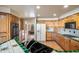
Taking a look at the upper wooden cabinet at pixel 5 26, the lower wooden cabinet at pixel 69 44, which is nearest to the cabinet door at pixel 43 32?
the lower wooden cabinet at pixel 69 44

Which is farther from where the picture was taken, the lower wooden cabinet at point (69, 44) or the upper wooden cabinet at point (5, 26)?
the upper wooden cabinet at point (5, 26)

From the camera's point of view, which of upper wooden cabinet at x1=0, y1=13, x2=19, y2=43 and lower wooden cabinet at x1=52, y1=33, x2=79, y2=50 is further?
upper wooden cabinet at x1=0, y1=13, x2=19, y2=43

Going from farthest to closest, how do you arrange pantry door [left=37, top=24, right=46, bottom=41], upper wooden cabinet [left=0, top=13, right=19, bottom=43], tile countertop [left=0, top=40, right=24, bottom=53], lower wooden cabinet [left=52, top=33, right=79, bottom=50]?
pantry door [left=37, top=24, right=46, bottom=41], upper wooden cabinet [left=0, top=13, right=19, bottom=43], lower wooden cabinet [left=52, top=33, right=79, bottom=50], tile countertop [left=0, top=40, right=24, bottom=53]

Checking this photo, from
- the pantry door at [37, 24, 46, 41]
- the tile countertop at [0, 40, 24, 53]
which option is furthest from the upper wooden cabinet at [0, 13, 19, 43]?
the pantry door at [37, 24, 46, 41]

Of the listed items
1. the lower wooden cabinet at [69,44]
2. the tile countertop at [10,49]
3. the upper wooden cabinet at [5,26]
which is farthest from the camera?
the upper wooden cabinet at [5,26]

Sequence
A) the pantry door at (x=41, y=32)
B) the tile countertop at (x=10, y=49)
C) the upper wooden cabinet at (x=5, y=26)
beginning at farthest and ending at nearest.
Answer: the pantry door at (x=41, y=32) < the upper wooden cabinet at (x=5, y=26) < the tile countertop at (x=10, y=49)

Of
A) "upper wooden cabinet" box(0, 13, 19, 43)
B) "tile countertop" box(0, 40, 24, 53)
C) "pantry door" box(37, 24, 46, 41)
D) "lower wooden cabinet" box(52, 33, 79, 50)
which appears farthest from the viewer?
"pantry door" box(37, 24, 46, 41)

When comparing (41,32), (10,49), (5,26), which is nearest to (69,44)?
(5,26)

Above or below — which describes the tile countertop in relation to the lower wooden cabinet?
above

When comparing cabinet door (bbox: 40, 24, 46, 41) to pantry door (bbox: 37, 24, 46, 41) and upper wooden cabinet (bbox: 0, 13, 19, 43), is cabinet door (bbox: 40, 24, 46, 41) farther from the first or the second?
upper wooden cabinet (bbox: 0, 13, 19, 43)

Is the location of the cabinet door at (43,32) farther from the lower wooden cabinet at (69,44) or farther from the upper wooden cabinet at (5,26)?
the upper wooden cabinet at (5,26)

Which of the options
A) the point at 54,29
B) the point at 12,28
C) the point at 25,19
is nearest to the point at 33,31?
the point at 25,19

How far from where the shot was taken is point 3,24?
12.6 feet
